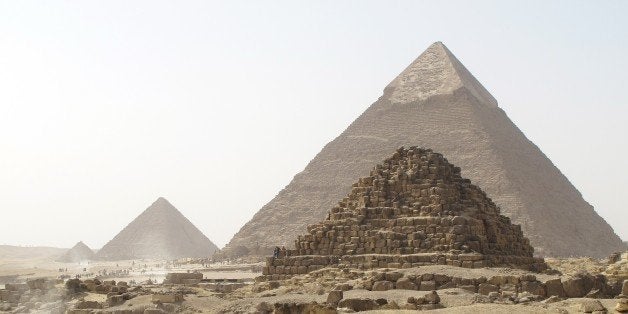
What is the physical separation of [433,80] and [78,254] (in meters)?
34.0

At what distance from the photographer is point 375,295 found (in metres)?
15.2


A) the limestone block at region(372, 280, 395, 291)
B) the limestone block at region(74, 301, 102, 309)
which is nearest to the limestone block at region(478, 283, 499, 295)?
the limestone block at region(372, 280, 395, 291)

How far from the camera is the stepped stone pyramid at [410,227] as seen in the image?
742 inches

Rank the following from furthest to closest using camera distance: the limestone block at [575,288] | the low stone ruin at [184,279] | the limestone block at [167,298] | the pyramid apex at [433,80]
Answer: the pyramid apex at [433,80]
the low stone ruin at [184,279]
the limestone block at [167,298]
the limestone block at [575,288]

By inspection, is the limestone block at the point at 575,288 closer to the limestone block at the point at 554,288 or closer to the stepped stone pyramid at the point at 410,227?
the limestone block at the point at 554,288

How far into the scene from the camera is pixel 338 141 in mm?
82188

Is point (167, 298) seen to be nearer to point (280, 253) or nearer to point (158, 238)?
point (280, 253)

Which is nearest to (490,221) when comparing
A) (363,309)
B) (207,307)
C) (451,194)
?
(451,194)

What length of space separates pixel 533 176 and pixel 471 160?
543cm

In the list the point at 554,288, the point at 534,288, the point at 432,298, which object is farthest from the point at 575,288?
the point at 432,298

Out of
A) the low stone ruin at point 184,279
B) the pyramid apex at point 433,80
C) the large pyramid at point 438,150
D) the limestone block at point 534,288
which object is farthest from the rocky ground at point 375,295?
the pyramid apex at point 433,80

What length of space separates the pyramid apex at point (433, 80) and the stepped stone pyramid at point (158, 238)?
66.6 ft

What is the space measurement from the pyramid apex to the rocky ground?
59.5 m

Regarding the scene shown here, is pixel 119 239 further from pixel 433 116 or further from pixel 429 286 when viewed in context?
pixel 429 286
